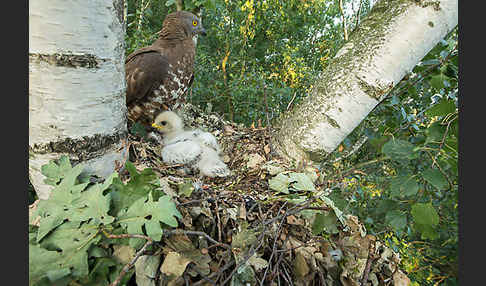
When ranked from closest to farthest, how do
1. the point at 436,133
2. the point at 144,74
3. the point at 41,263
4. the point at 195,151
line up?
the point at 41,263, the point at 436,133, the point at 195,151, the point at 144,74

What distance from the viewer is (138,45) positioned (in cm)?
273

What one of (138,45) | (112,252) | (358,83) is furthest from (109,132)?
(138,45)

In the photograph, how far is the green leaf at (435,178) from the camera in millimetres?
743

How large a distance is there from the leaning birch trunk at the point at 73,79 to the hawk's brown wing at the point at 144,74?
101 centimetres

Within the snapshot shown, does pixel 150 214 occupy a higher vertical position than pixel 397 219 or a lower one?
lower

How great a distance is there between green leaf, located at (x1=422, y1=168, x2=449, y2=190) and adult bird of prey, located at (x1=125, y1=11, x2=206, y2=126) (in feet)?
5.16

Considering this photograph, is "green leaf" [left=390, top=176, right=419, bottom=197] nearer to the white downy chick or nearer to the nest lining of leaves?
the nest lining of leaves

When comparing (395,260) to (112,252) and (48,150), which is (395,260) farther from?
(48,150)

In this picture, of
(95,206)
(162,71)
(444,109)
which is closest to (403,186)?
(444,109)

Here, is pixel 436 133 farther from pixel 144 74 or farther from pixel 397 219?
pixel 144 74

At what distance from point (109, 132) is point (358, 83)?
0.86 meters

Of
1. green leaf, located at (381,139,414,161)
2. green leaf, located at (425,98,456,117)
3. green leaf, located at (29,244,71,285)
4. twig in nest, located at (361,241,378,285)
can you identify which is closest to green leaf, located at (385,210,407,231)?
twig in nest, located at (361,241,378,285)

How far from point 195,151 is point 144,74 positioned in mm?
652

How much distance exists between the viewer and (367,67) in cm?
106
